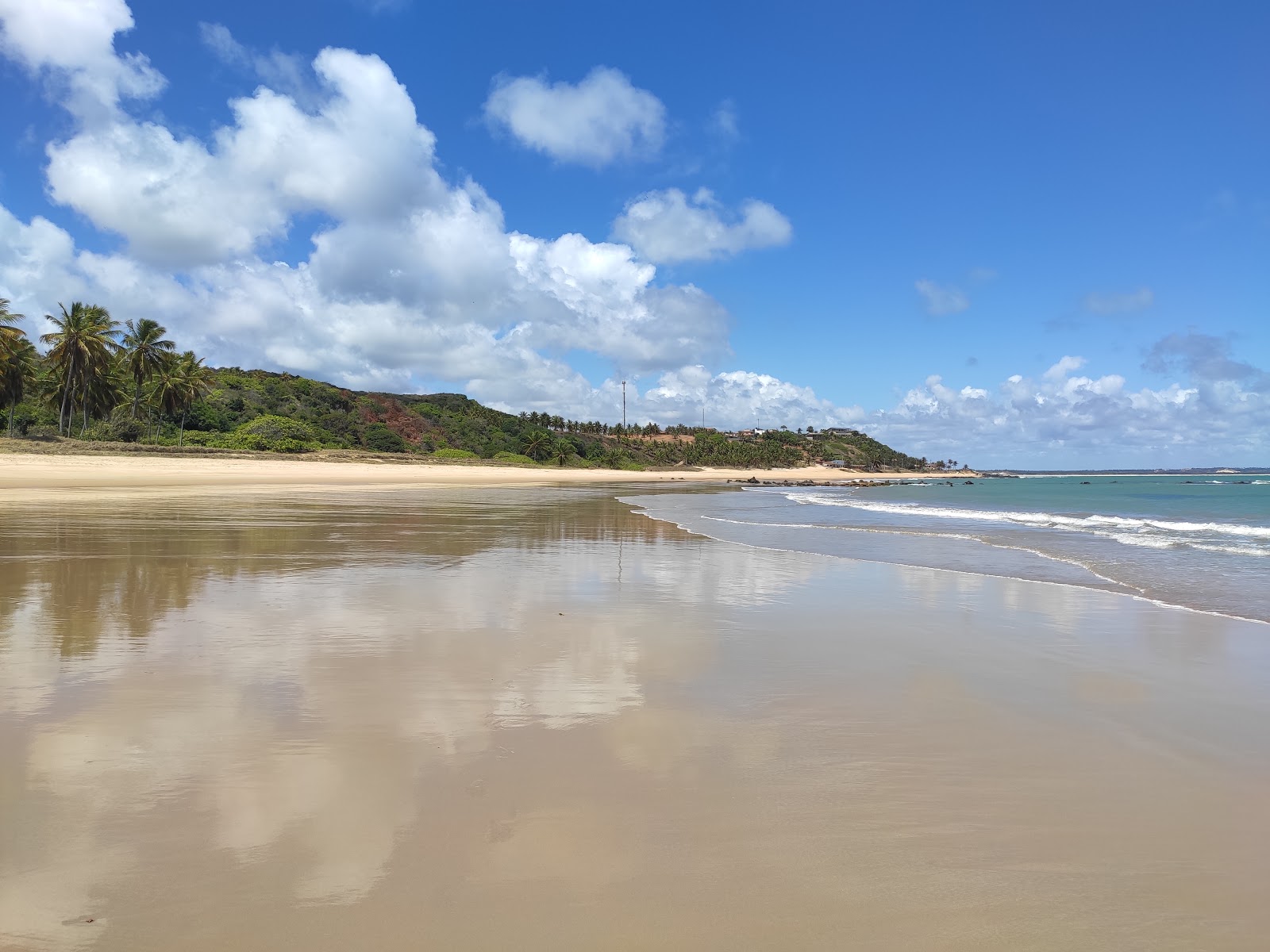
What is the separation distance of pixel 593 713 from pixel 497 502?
28.1 metres

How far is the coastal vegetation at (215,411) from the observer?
61.0 m

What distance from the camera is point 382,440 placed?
321 feet

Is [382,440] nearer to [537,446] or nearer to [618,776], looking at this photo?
[537,446]

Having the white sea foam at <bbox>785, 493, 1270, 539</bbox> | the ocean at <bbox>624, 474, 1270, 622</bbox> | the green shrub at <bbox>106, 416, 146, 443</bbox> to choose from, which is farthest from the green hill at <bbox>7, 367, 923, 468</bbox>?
the white sea foam at <bbox>785, 493, 1270, 539</bbox>

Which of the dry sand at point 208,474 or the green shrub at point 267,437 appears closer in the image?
the dry sand at point 208,474

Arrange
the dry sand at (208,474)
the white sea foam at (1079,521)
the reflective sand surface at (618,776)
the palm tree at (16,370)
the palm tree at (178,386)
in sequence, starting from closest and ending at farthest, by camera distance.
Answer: the reflective sand surface at (618,776) < the white sea foam at (1079,521) < the dry sand at (208,474) < the palm tree at (16,370) < the palm tree at (178,386)

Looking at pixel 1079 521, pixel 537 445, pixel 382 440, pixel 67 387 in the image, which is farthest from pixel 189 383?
pixel 1079 521

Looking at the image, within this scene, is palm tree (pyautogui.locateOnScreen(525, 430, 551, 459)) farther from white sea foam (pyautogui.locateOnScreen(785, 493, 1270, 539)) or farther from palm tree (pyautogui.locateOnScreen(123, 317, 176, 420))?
white sea foam (pyautogui.locateOnScreen(785, 493, 1270, 539))

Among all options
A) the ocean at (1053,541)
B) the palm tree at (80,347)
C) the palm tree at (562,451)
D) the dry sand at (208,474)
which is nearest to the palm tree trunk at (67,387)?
the palm tree at (80,347)

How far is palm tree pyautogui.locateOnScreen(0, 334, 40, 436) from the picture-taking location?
55.4 m

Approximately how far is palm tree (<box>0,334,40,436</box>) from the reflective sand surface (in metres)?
60.9

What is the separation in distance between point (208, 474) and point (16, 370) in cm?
2473

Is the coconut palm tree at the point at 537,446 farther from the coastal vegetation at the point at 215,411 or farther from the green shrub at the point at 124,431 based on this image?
the green shrub at the point at 124,431

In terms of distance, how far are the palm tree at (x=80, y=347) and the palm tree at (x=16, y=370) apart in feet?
5.45
